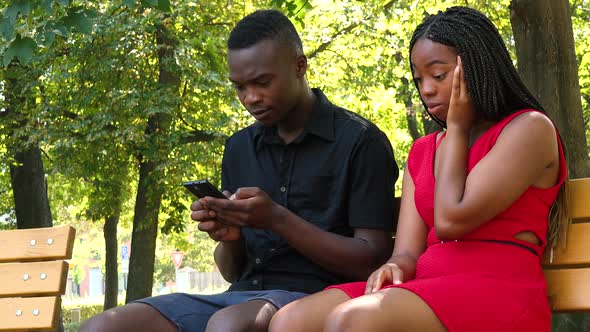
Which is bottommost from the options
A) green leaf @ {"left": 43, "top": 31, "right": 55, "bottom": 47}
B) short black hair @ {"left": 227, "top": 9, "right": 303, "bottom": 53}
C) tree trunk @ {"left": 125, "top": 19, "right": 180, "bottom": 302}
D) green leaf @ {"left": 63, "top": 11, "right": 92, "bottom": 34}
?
tree trunk @ {"left": 125, "top": 19, "right": 180, "bottom": 302}

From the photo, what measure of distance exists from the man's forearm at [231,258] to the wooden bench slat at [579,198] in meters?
1.24

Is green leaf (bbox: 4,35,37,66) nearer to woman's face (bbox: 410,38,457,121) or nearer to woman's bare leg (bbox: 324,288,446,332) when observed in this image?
woman's face (bbox: 410,38,457,121)

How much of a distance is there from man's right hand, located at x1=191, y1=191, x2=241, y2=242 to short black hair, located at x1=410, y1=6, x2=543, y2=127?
37.6 inches

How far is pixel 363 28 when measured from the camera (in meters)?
18.0

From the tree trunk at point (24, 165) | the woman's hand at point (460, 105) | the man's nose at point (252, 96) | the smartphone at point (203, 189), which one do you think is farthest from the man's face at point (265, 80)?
the tree trunk at point (24, 165)

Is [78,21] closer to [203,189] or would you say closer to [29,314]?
[29,314]

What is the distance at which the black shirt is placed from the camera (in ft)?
12.2

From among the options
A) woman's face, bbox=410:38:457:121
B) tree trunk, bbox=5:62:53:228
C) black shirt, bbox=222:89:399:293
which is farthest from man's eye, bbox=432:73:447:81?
tree trunk, bbox=5:62:53:228

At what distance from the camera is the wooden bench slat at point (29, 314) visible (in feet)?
14.3

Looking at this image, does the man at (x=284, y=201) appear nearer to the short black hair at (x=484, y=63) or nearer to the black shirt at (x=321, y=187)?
the black shirt at (x=321, y=187)

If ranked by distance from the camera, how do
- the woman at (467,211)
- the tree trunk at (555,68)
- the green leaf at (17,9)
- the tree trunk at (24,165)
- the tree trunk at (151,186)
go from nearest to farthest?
the woman at (467,211)
the green leaf at (17,9)
the tree trunk at (555,68)
the tree trunk at (151,186)
the tree trunk at (24,165)

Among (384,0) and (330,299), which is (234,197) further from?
(384,0)

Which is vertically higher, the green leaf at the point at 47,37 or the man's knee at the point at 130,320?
the green leaf at the point at 47,37

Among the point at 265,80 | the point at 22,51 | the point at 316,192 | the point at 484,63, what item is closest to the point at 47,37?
the point at 22,51
